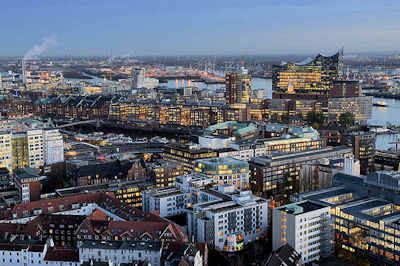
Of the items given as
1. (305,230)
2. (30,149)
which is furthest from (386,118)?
(305,230)

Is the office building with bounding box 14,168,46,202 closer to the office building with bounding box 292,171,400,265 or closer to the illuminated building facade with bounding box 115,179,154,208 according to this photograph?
the illuminated building facade with bounding box 115,179,154,208

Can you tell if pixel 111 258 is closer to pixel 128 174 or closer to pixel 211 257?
pixel 211 257

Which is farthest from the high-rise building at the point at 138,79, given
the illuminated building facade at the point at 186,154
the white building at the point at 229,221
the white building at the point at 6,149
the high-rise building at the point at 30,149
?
the white building at the point at 229,221

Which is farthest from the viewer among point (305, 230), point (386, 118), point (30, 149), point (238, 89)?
point (238, 89)

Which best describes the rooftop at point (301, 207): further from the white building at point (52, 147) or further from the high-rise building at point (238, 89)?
the high-rise building at point (238, 89)

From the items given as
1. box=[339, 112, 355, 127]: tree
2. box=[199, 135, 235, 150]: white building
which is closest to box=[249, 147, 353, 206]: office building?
box=[199, 135, 235, 150]: white building

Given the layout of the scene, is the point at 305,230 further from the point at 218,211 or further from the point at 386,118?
the point at 386,118

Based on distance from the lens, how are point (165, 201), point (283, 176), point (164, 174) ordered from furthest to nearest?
point (283, 176), point (164, 174), point (165, 201)
